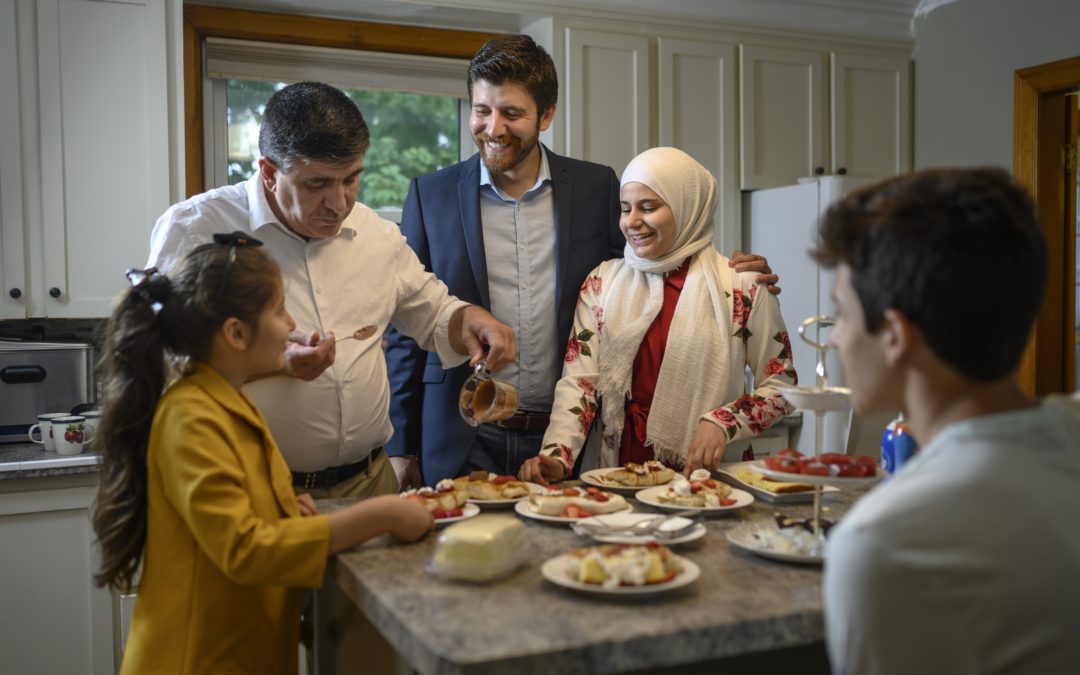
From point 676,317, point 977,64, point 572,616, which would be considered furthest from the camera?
point 977,64

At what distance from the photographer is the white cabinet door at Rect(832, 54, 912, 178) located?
163 inches

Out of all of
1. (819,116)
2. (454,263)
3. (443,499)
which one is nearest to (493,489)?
(443,499)

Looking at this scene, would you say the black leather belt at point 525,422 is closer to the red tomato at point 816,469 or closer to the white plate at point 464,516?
the white plate at point 464,516

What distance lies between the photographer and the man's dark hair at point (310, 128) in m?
1.83

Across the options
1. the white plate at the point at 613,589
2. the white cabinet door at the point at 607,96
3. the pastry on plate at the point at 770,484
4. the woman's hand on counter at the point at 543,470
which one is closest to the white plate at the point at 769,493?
the pastry on plate at the point at 770,484

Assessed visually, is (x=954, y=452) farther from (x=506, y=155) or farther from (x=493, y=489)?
(x=506, y=155)

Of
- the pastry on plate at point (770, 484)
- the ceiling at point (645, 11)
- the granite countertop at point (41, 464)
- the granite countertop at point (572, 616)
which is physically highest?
the ceiling at point (645, 11)

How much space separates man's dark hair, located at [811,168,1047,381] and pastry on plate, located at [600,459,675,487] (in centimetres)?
94

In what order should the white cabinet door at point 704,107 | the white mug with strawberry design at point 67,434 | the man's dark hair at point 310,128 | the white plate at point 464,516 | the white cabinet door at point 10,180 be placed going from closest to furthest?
the white plate at point 464,516 < the man's dark hair at point 310,128 < the white mug with strawberry design at point 67,434 < the white cabinet door at point 10,180 < the white cabinet door at point 704,107

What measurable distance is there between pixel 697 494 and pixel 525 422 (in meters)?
0.83

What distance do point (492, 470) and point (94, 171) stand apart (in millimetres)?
1566

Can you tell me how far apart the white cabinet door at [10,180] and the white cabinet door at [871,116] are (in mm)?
3045

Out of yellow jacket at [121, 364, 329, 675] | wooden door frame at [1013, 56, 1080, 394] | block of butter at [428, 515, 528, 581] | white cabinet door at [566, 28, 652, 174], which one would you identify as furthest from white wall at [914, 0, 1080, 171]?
yellow jacket at [121, 364, 329, 675]

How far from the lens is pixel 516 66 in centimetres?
242
